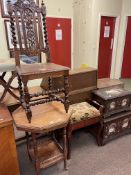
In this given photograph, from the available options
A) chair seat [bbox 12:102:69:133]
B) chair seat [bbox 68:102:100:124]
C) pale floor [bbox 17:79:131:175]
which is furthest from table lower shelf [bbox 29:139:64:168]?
chair seat [bbox 12:102:69:133]

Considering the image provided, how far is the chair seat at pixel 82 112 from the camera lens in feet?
6.31

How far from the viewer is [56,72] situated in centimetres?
141

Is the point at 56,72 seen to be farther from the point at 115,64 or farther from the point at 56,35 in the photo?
the point at 115,64

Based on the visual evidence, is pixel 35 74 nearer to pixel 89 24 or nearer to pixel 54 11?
pixel 54 11

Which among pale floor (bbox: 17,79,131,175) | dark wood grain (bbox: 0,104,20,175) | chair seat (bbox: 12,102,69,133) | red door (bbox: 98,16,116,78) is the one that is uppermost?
red door (bbox: 98,16,116,78)

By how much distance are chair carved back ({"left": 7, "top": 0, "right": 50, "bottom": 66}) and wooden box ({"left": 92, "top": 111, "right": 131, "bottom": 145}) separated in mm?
1228

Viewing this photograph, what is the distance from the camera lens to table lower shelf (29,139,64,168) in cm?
170

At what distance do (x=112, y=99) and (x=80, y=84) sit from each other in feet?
1.55

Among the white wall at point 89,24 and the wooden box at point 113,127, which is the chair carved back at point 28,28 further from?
the white wall at point 89,24

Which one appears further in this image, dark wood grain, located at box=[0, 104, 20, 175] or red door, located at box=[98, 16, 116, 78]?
red door, located at box=[98, 16, 116, 78]

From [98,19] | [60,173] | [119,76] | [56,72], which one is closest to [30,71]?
[56,72]

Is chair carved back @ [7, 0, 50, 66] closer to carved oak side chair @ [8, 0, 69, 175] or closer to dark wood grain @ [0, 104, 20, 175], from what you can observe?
carved oak side chair @ [8, 0, 69, 175]

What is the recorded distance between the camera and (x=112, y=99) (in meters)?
2.04

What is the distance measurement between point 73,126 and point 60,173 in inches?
21.2
